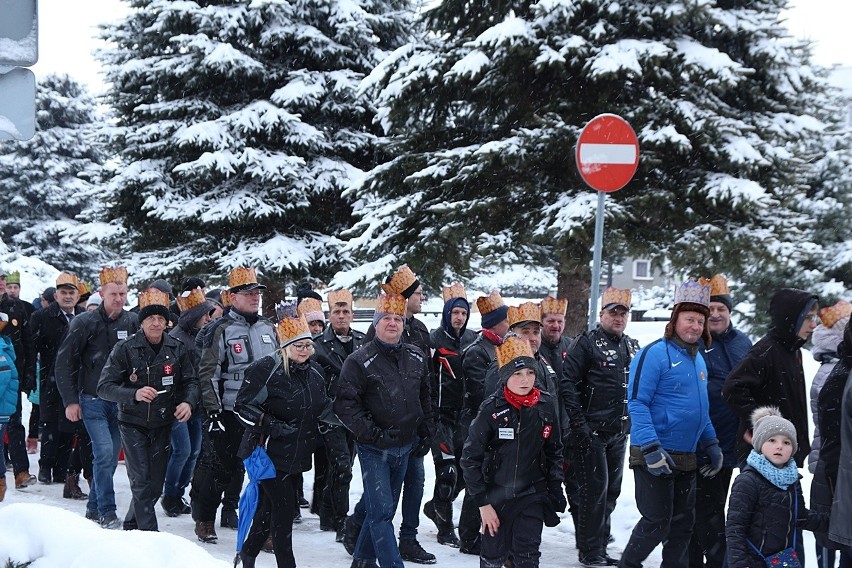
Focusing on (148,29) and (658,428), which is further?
(148,29)

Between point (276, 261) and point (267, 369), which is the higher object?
point (276, 261)

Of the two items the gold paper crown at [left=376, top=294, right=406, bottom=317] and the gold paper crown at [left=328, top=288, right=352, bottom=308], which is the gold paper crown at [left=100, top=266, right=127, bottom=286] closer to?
the gold paper crown at [left=328, top=288, right=352, bottom=308]

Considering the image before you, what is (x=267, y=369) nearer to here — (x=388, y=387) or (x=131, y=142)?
(x=388, y=387)

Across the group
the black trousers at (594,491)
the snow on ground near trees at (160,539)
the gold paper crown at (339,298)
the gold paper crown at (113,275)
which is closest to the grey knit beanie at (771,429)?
the black trousers at (594,491)

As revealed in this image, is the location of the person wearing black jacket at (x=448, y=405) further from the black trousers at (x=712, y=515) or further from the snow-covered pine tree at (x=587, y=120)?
the snow-covered pine tree at (x=587, y=120)

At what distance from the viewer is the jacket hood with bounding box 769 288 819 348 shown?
640 cm

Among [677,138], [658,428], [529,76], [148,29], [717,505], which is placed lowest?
[717,505]

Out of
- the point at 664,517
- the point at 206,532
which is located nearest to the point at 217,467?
the point at 206,532

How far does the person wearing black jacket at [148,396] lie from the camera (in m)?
7.33

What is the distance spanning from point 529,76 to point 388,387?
6363mm

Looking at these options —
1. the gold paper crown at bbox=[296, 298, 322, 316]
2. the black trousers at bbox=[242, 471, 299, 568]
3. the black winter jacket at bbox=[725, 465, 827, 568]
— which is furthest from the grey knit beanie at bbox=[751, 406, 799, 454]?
the gold paper crown at bbox=[296, 298, 322, 316]

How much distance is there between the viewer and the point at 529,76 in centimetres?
1158

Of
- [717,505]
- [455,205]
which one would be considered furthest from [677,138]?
[717,505]

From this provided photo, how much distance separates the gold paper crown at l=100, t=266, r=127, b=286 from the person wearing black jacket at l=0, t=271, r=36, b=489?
1782 millimetres
